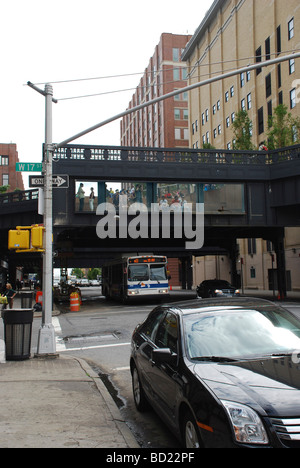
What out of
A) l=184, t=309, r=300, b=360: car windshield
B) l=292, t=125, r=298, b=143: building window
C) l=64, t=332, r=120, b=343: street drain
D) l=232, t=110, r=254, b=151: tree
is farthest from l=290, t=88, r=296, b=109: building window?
l=184, t=309, r=300, b=360: car windshield

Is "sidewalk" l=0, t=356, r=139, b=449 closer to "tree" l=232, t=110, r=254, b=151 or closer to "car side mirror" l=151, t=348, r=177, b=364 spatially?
"car side mirror" l=151, t=348, r=177, b=364

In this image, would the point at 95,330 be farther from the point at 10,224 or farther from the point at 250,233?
the point at 250,233

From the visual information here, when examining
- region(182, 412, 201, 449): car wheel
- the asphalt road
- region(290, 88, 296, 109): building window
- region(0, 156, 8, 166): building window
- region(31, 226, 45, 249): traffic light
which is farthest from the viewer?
region(0, 156, 8, 166): building window

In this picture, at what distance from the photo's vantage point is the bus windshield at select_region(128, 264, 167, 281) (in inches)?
1092

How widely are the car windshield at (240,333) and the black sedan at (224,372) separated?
0.03 feet

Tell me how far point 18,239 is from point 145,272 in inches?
687

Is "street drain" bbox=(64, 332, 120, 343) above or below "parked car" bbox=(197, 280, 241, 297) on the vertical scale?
below

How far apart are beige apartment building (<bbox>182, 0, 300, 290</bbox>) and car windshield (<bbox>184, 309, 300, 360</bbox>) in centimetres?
2792

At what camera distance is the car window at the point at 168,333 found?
5.11m

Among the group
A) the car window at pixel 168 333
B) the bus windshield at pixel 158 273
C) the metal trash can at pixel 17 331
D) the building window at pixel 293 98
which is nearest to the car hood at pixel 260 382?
the car window at pixel 168 333

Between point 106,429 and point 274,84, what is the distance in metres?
44.1

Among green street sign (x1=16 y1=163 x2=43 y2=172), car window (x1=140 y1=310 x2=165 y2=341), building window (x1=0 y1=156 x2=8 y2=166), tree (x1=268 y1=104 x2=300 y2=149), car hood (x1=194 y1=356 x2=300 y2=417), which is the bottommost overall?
car hood (x1=194 y1=356 x2=300 y2=417)

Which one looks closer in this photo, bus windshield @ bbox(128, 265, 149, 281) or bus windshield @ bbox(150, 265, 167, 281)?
bus windshield @ bbox(128, 265, 149, 281)

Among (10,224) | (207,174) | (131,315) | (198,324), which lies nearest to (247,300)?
(198,324)
